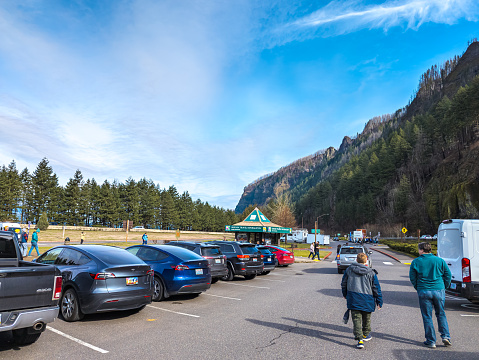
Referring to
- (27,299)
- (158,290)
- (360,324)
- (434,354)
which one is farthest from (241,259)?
(27,299)

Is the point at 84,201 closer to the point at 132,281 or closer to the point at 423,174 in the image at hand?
the point at 132,281

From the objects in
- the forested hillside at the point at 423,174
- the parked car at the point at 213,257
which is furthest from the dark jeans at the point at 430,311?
the forested hillside at the point at 423,174

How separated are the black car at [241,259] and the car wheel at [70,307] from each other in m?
7.63

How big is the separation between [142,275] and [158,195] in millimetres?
108268

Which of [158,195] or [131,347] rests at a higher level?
[158,195]

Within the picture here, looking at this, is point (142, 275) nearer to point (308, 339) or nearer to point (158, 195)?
point (308, 339)

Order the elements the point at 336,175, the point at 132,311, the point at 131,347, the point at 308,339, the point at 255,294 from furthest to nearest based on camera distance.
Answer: the point at 336,175, the point at 255,294, the point at 132,311, the point at 308,339, the point at 131,347

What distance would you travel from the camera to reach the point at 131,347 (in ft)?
18.3

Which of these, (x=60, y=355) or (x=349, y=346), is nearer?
(x=60, y=355)

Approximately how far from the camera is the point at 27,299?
198 inches

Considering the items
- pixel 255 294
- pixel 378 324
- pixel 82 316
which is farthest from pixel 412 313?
pixel 82 316

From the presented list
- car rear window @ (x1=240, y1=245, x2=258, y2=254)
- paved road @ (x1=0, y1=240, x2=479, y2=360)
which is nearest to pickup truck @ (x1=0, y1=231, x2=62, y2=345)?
paved road @ (x1=0, y1=240, x2=479, y2=360)

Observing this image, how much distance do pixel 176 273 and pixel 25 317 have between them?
184 inches

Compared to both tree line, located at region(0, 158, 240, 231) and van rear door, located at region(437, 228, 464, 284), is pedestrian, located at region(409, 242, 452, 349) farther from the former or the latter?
tree line, located at region(0, 158, 240, 231)
